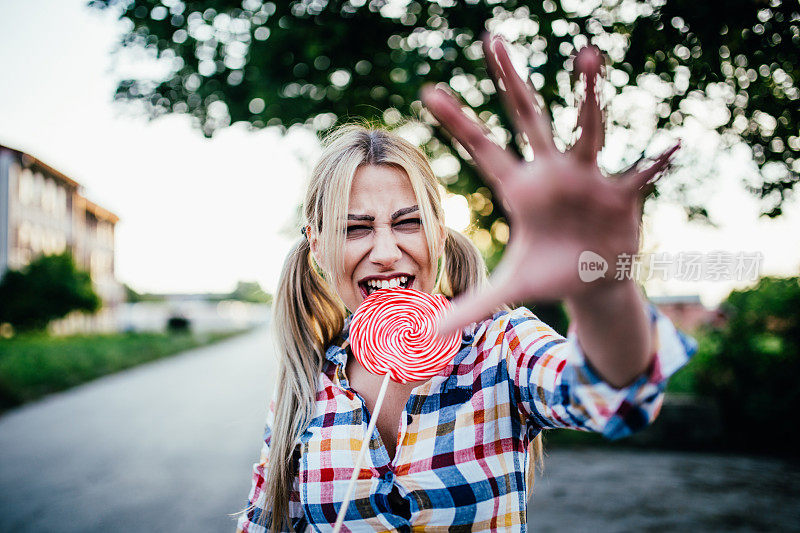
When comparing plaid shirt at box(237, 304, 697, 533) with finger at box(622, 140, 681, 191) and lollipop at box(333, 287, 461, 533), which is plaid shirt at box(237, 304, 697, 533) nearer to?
lollipop at box(333, 287, 461, 533)

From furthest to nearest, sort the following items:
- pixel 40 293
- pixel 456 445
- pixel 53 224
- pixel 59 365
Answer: pixel 53 224 → pixel 40 293 → pixel 59 365 → pixel 456 445

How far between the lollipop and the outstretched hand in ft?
2.23

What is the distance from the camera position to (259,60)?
17.8 ft

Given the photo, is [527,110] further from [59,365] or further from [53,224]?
[53,224]

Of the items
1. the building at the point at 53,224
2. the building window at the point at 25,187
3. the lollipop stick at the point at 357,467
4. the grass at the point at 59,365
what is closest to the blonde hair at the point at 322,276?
the lollipop stick at the point at 357,467

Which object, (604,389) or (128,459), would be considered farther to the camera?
(128,459)

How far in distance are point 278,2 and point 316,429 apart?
481cm

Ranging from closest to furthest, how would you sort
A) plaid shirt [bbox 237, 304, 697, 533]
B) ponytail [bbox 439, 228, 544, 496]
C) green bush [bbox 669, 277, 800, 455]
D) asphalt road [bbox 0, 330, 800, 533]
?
plaid shirt [bbox 237, 304, 697, 533] < ponytail [bbox 439, 228, 544, 496] < asphalt road [bbox 0, 330, 800, 533] < green bush [bbox 669, 277, 800, 455]

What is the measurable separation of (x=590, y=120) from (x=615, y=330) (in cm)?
41

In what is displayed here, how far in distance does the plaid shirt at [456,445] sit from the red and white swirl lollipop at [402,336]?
0.45 feet

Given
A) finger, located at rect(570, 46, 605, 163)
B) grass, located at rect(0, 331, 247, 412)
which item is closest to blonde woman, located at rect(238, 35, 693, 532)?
finger, located at rect(570, 46, 605, 163)

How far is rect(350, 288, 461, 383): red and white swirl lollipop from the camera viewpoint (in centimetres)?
163

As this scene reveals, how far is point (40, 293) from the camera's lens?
94.5 feet

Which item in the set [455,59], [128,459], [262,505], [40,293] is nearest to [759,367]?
[455,59]
